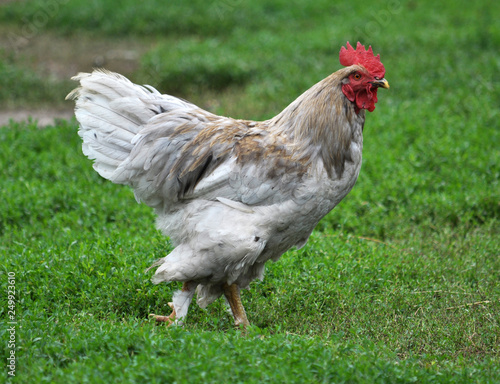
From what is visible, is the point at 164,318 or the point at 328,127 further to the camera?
the point at 164,318

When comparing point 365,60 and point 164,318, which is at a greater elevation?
point 365,60

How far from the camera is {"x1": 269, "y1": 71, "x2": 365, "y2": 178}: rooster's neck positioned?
179 inches

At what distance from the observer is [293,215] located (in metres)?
4.46

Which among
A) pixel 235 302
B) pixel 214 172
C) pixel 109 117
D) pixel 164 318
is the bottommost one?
pixel 164 318

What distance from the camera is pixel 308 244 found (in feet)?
20.4

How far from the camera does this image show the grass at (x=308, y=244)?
395 centimetres

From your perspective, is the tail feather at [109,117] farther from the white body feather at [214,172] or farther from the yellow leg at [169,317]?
the yellow leg at [169,317]

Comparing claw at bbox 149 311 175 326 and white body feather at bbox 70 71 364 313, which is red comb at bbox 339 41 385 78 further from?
claw at bbox 149 311 175 326

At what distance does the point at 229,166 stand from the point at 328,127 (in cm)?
79

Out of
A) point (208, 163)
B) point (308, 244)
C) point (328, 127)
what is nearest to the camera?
point (328, 127)

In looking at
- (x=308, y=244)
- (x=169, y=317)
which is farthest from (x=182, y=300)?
(x=308, y=244)

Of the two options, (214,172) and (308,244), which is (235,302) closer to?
(214,172)

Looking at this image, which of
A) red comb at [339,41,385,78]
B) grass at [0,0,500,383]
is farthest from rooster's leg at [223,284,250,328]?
red comb at [339,41,385,78]

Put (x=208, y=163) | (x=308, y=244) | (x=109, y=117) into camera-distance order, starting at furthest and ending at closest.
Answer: (x=308, y=244), (x=109, y=117), (x=208, y=163)
